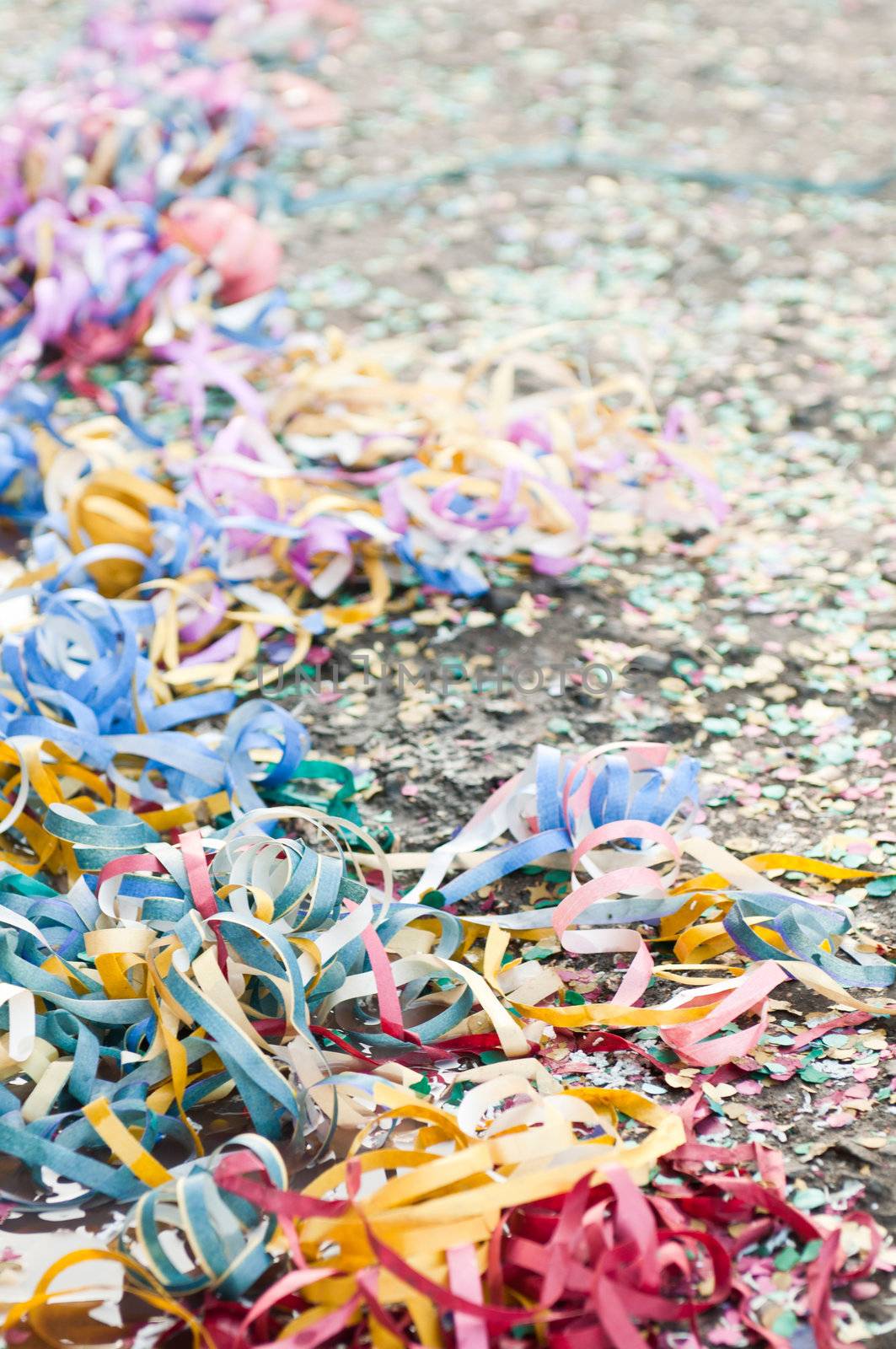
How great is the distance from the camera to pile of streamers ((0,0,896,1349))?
2.86ft

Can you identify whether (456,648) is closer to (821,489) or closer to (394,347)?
(821,489)

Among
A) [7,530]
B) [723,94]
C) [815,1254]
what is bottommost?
[815,1254]

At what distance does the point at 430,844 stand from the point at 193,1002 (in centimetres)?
35

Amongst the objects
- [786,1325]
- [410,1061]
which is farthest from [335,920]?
[786,1325]

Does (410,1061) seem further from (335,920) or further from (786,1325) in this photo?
(786,1325)

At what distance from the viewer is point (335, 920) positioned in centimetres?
110

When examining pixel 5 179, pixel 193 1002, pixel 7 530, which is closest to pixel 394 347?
pixel 7 530

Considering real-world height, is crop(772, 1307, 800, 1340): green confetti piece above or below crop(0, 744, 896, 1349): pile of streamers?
below

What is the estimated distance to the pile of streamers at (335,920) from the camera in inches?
34.3

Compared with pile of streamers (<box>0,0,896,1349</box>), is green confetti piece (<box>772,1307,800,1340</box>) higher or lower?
lower

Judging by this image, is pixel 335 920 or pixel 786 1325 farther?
pixel 335 920

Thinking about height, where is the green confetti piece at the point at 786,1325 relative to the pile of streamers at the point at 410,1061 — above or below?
below

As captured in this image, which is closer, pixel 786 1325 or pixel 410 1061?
pixel 786 1325

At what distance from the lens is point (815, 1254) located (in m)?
0.89
